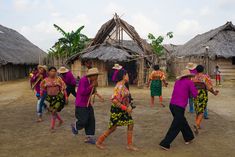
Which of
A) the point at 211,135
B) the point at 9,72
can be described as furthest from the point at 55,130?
the point at 9,72

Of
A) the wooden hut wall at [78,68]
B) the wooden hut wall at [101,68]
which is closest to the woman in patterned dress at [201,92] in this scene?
the wooden hut wall at [101,68]

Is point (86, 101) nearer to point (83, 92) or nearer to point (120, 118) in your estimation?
point (83, 92)

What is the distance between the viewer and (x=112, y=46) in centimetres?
1717

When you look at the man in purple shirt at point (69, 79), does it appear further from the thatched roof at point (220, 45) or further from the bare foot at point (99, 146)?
the thatched roof at point (220, 45)

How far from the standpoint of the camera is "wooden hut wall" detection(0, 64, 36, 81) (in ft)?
72.6

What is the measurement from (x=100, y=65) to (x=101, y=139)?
12.0 meters

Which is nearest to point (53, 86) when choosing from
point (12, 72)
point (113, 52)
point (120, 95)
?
point (120, 95)

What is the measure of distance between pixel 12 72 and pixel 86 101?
2079 centimetres

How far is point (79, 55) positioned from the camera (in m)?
18.1

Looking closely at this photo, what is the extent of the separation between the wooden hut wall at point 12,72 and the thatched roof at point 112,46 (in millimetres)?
6729

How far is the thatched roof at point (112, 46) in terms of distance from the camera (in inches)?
636

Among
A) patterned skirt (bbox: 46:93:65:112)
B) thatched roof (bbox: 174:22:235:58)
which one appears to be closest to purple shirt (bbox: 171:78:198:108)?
patterned skirt (bbox: 46:93:65:112)

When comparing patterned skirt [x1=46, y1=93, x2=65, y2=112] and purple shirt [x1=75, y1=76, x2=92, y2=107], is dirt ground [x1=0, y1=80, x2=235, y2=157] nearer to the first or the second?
patterned skirt [x1=46, y1=93, x2=65, y2=112]

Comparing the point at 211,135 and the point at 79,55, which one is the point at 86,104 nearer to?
the point at 211,135
